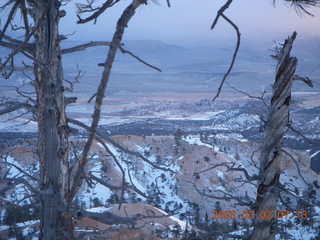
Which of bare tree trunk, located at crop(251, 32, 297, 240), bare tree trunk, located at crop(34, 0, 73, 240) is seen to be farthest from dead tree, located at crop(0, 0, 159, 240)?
bare tree trunk, located at crop(251, 32, 297, 240)

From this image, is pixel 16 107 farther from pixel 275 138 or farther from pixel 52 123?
pixel 275 138

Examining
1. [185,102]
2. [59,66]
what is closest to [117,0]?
[59,66]

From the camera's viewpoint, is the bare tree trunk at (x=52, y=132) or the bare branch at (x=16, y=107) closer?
the bare tree trunk at (x=52, y=132)

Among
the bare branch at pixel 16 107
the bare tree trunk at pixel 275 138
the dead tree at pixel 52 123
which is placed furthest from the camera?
the bare tree trunk at pixel 275 138

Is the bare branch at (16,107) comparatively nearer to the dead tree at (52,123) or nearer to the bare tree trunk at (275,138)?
the dead tree at (52,123)

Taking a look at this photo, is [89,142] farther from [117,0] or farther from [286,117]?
[286,117]

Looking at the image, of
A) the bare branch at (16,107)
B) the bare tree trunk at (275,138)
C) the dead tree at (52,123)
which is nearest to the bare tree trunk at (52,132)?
the dead tree at (52,123)
